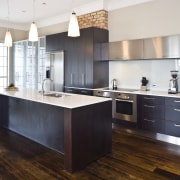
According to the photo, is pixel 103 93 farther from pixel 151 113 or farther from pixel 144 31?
pixel 144 31

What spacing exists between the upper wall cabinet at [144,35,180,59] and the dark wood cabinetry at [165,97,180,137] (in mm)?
884

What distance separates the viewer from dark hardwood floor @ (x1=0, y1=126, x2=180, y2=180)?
2.70 meters

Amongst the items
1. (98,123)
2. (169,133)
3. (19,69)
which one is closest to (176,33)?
(169,133)

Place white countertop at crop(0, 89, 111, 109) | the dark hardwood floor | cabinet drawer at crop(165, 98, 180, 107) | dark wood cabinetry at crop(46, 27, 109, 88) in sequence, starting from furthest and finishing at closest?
1. dark wood cabinetry at crop(46, 27, 109, 88)
2. cabinet drawer at crop(165, 98, 180, 107)
3. white countertop at crop(0, 89, 111, 109)
4. the dark hardwood floor

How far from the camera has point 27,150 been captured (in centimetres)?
354

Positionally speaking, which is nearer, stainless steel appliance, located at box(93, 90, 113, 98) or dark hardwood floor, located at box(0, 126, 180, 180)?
dark hardwood floor, located at box(0, 126, 180, 180)

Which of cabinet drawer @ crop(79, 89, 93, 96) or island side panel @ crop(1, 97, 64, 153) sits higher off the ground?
cabinet drawer @ crop(79, 89, 93, 96)

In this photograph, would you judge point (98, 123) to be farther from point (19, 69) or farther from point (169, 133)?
point (19, 69)

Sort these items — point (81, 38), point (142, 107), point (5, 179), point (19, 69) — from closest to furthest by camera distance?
point (5, 179), point (142, 107), point (81, 38), point (19, 69)

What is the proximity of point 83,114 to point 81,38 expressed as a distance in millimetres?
2863

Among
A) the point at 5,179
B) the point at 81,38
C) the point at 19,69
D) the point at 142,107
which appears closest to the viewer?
the point at 5,179

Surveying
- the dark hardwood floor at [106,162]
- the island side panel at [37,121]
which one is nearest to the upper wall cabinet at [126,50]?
the dark hardwood floor at [106,162]

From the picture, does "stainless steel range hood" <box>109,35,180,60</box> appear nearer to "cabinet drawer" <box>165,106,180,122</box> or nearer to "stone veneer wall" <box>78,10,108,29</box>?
"stone veneer wall" <box>78,10,108,29</box>

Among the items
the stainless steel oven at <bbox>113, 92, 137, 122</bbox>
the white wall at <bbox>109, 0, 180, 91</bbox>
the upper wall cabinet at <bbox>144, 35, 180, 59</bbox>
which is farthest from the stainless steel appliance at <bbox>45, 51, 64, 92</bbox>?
the upper wall cabinet at <bbox>144, 35, 180, 59</bbox>
